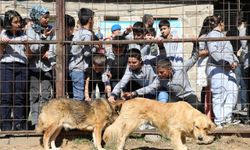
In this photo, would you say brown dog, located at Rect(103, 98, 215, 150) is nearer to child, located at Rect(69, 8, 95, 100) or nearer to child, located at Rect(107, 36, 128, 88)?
child, located at Rect(69, 8, 95, 100)

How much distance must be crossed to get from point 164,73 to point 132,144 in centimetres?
121

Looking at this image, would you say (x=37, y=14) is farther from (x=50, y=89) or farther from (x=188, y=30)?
(x=188, y=30)

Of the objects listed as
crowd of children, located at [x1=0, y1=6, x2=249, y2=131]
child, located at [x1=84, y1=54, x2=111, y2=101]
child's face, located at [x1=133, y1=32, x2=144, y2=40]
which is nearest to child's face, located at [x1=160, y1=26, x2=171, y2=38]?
crowd of children, located at [x1=0, y1=6, x2=249, y2=131]

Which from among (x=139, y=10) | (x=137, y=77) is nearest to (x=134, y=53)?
(x=137, y=77)

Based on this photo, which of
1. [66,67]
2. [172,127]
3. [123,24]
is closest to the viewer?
[172,127]

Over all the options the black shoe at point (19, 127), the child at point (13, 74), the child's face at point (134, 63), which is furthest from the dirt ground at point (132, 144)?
the child's face at point (134, 63)

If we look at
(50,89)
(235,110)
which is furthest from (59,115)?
(235,110)

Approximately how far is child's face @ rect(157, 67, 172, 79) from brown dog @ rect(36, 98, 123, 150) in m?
0.88

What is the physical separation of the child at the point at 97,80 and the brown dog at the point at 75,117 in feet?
1.69

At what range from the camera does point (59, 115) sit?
26.8 feet

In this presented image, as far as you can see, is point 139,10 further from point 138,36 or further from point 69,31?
point 69,31

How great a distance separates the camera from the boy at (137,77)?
8820 millimetres

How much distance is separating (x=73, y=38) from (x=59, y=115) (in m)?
1.34

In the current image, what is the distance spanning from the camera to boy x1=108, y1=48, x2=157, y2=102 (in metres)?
8.82
